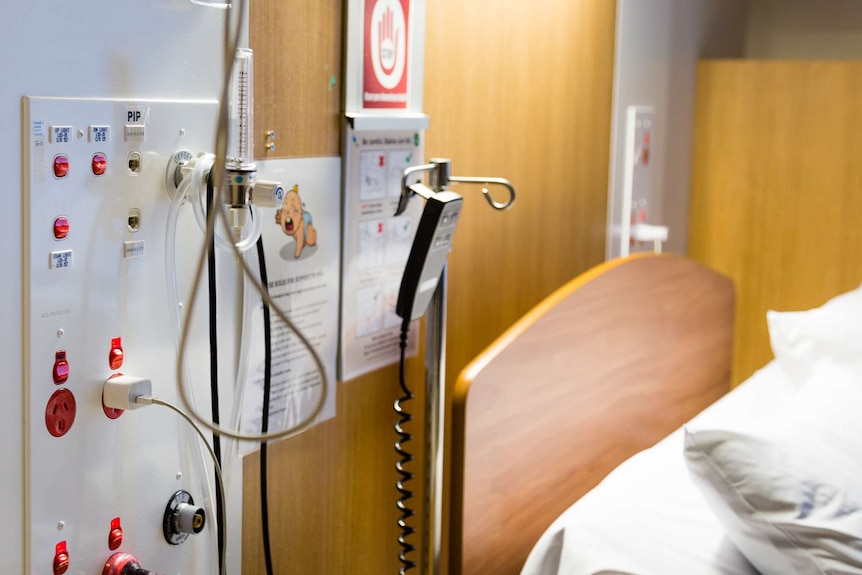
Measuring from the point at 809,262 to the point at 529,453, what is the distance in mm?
1482

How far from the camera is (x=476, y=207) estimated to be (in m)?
1.99

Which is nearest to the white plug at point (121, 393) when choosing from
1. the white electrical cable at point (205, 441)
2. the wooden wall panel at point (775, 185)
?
the white electrical cable at point (205, 441)

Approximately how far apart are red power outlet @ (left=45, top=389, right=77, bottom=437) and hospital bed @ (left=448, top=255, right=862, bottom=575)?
613mm

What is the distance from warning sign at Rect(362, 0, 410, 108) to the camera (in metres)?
1.63

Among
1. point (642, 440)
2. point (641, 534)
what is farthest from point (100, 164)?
point (642, 440)

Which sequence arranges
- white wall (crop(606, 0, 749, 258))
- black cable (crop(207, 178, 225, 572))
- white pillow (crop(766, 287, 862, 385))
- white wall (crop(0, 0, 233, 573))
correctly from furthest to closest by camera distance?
white wall (crop(606, 0, 749, 258))
white pillow (crop(766, 287, 862, 385))
black cable (crop(207, 178, 225, 572))
white wall (crop(0, 0, 233, 573))

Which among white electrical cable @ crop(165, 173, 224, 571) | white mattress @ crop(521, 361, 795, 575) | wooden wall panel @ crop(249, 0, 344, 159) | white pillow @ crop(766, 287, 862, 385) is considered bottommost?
white mattress @ crop(521, 361, 795, 575)

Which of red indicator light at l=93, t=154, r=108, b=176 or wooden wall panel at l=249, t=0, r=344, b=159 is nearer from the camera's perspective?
red indicator light at l=93, t=154, r=108, b=176

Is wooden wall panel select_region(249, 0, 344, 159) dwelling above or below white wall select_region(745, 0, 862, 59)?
below

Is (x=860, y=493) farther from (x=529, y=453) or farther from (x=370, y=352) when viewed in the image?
(x=370, y=352)

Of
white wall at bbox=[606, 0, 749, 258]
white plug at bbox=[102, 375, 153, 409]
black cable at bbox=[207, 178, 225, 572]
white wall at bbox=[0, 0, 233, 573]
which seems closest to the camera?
white wall at bbox=[0, 0, 233, 573]

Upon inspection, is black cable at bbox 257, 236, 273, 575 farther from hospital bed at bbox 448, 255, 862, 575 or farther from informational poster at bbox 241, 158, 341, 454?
hospital bed at bbox 448, 255, 862, 575

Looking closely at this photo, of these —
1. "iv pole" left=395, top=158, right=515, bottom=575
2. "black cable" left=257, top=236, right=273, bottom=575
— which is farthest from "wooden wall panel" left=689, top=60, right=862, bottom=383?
"black cable" left=257, top=236, right=273, bottom=575

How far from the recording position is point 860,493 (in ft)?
4.58
